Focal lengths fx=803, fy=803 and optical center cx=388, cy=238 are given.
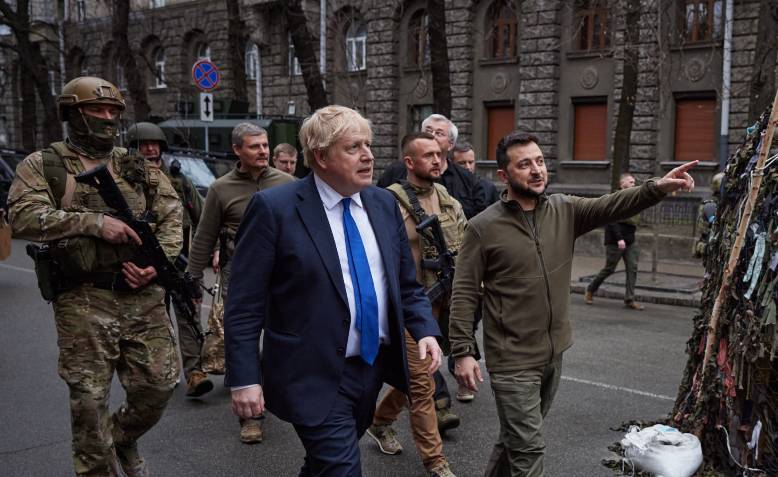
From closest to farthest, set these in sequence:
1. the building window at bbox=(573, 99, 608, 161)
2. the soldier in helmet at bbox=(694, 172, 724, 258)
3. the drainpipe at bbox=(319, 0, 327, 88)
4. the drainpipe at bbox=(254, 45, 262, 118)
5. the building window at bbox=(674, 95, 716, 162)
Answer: the soldier in helmet at bbox=(694, 172, 724, 258), the building window at bbox=(674, 95, 716, 162), the building window at bbox=(573, 99, 608, 161), the drainpipe at bbox=(319, 0, 327, 88), the drainpipe at bbox=(254, 45, 262, 118)

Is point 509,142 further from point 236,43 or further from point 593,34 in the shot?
point 593,34

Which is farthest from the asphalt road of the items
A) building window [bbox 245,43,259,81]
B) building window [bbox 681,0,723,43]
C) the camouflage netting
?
building window [bbox 245,43,259,81]

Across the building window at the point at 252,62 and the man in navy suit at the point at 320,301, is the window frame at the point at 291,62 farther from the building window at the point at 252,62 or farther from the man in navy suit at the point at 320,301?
the man in navy suit at the point at 320,301

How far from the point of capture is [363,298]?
2.85m

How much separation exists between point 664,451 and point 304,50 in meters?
11.7

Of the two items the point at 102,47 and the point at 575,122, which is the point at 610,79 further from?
the point at 102,47

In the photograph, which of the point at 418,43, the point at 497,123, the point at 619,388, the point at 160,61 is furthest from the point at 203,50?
the point at 619,388

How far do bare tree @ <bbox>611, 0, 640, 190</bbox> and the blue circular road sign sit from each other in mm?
7156

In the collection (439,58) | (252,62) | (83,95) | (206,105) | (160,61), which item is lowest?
(83,95)

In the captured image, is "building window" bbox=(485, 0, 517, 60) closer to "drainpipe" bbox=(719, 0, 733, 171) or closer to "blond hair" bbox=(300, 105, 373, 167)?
"drainpipe" bbox=(719, 0, 733, 171)

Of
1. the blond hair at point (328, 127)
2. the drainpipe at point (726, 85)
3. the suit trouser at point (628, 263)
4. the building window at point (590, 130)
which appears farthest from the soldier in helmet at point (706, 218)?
the building window at point (590, 130)

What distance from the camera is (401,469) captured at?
4.62m

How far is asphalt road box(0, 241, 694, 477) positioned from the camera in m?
4.66

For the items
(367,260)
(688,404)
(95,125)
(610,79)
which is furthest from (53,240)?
(610,79)
